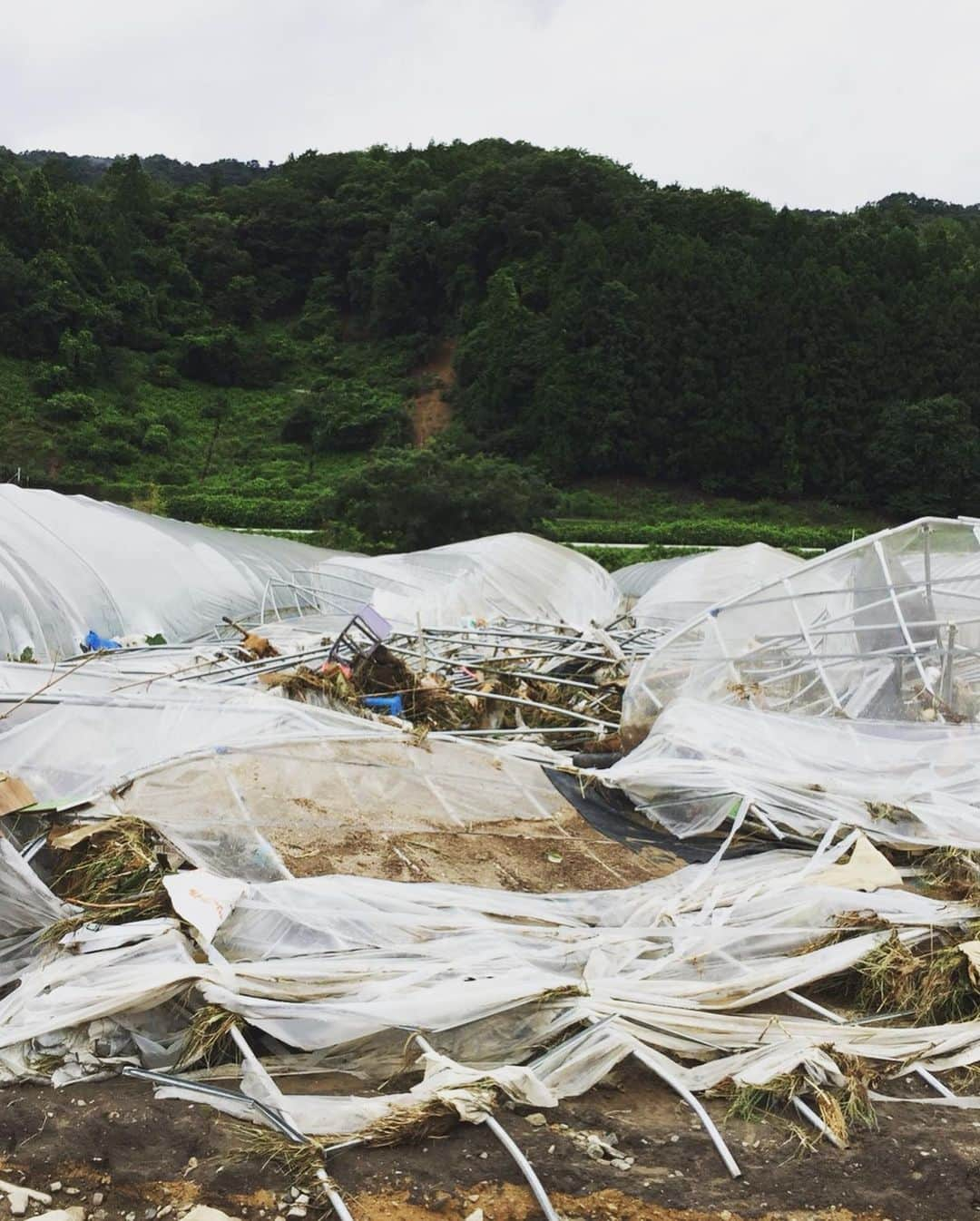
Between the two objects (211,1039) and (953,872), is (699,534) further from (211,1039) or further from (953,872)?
(211,1039)

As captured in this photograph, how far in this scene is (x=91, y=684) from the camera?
7.12 meters

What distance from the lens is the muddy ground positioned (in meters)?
3.15

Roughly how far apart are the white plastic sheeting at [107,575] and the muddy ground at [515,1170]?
721 cm

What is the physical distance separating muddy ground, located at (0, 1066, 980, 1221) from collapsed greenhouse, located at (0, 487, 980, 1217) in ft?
0.27

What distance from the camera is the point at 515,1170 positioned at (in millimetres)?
3287

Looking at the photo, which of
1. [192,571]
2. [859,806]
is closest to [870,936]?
[859,806]

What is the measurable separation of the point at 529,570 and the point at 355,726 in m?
10.9

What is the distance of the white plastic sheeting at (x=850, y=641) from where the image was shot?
6.80 m

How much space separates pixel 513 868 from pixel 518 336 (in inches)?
1421

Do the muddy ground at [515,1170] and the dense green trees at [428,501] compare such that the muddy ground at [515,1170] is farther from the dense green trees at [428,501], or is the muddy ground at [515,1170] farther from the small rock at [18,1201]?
the dense green trees at [428,501]

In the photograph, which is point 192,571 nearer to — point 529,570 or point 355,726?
point 529,570

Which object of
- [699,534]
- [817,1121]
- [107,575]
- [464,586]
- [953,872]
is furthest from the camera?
[699,534]

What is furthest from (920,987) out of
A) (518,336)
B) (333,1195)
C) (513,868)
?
(518,336)

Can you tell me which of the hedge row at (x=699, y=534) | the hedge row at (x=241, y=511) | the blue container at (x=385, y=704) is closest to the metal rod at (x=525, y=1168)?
the blue container at (x=385, y=704)
